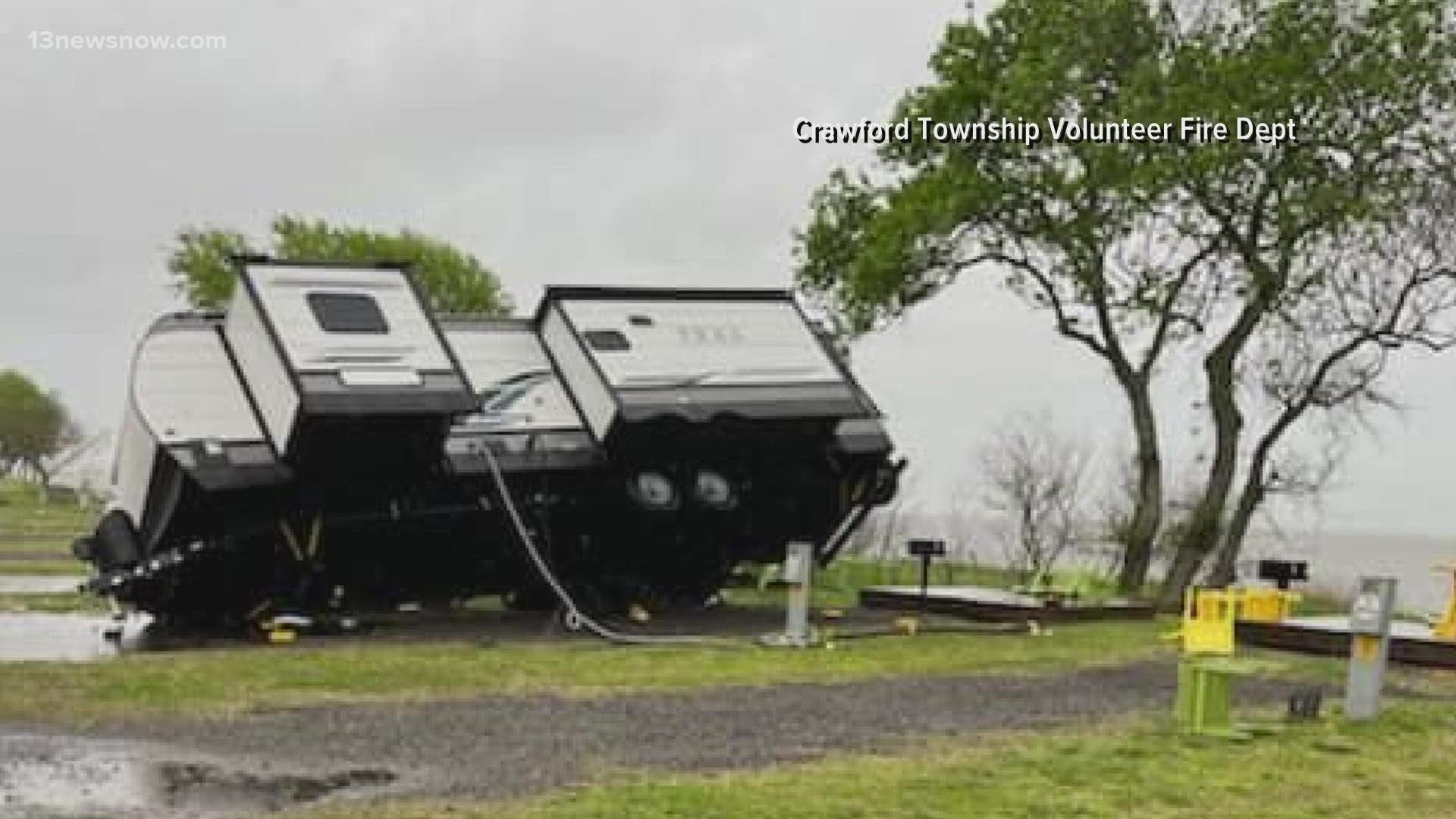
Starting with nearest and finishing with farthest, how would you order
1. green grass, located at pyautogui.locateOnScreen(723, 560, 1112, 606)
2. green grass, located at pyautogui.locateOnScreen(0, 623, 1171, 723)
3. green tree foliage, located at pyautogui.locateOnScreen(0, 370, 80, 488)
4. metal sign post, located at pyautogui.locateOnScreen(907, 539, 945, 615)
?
green grass, located at pyautogui.locateOnScreen(0, 623, 1171, 723) → metal sign post, located at pyautogui.locateOnScreen(907, 539, 945, 615) → green grass, located at pyautogui.locateOnScreen(723, 560, 1112, 606) → green tree foliage, located at pyautogui.locateOnScreen(0, 370, 80, 488)

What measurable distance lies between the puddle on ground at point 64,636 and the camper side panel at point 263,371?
6.73 ft

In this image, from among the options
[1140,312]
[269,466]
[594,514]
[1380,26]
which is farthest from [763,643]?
[1380,26]

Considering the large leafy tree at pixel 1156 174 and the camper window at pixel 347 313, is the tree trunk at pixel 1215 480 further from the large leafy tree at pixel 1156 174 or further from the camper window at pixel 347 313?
the camper window at pixel 347 313

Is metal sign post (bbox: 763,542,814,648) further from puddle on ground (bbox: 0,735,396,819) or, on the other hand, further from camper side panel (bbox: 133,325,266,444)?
puddle on ground (bbox: 0,735,396,819)

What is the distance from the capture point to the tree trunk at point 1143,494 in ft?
69.5

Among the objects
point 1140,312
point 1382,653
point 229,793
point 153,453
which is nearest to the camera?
point 229,793

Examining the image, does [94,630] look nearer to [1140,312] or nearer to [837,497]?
[837,497]

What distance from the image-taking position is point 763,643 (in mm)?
14594

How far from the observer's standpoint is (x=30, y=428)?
198 ft

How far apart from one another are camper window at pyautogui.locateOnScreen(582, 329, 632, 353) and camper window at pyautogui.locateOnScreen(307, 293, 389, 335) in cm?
214

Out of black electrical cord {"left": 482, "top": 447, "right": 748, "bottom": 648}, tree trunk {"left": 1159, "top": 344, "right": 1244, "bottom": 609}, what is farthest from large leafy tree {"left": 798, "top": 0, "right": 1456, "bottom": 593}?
black electrical cord {"left": 482, "top": 447, "right": 748, "bottom": 648}

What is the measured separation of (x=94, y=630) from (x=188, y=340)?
260cm

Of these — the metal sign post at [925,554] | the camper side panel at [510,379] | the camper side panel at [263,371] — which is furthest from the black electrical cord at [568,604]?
the metal sign post at [925,554]

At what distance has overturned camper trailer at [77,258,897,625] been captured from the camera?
14.4m
